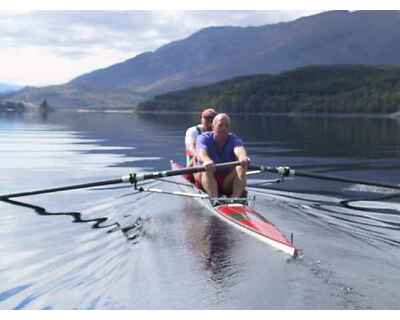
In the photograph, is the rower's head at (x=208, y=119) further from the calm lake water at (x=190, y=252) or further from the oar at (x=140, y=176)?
the oar at (x=140, y=176)

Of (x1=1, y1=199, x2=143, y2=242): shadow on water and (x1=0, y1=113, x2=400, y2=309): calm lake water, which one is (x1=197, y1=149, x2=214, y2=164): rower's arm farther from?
(x1=1, y1=199, x2=143, y2=242): shadow on water

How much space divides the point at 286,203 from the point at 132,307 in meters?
9.61

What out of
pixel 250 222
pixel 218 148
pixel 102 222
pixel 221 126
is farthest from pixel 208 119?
pixel 250 222

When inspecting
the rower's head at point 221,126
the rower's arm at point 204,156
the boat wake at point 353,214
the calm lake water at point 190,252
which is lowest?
the boat wake at point 353,214

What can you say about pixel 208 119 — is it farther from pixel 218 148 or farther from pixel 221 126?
pixel 221 126

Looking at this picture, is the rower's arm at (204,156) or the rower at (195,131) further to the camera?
the rower at (195,131)

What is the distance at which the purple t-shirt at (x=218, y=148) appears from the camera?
1490 centimetres

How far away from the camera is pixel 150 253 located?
10719 millimetres

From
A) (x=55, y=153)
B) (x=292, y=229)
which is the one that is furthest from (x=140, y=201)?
(x=55, y=153)

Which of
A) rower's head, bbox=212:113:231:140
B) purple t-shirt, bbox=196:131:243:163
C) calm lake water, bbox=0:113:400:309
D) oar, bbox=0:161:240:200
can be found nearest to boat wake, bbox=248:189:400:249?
calm lake water, bbox=0:113:400:309

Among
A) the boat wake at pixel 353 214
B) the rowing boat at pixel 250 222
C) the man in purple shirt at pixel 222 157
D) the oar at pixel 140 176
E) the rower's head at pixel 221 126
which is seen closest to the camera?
the rowing boat at pixel 250 222

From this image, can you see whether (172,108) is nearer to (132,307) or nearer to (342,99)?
(342,99)

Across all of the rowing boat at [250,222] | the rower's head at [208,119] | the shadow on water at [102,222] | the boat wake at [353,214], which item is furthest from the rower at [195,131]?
the shadow on water at [102,222]

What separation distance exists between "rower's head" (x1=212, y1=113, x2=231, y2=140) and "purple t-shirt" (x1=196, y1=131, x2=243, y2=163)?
0.21 m
